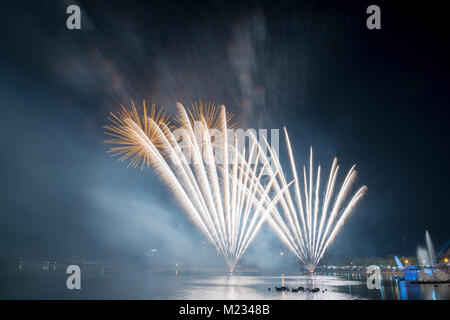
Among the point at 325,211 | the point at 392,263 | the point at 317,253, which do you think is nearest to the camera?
the point at 325,211

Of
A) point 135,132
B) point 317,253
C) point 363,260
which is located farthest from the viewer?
point 363,260

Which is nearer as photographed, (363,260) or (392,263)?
(392,263)
